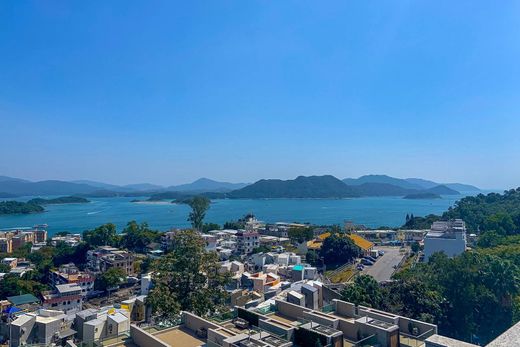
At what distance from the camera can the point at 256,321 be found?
752 centimetres

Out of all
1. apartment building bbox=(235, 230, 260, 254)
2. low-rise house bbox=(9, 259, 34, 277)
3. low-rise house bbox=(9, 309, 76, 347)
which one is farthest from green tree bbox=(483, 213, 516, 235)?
low-rise house bbox=(9, 259, 34, 277)

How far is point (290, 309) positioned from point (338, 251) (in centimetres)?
2131

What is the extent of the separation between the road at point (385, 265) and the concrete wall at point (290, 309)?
16.1 metres

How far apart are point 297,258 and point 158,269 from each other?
1803 centimetres

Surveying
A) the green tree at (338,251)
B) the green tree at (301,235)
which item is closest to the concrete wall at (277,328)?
the green tree at (338,251)

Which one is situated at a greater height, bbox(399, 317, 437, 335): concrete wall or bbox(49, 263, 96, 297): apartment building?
bbox(399, 317, 437, 335): concrete wall

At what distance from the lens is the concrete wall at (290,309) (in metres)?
8.09

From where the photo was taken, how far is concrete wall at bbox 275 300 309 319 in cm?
809

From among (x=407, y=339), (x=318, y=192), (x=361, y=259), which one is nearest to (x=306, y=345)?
(x=407, y=339)

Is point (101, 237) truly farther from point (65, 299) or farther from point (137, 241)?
point (65, 299)

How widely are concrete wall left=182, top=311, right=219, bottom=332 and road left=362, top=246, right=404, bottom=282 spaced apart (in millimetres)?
17678

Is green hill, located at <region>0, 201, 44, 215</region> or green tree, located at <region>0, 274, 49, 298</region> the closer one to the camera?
green tree, located at <region>0, 274, 49, 298</region>

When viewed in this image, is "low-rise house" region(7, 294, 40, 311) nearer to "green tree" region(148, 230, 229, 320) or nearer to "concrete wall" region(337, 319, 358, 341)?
"green tree" region(148, 230, 229, 320)

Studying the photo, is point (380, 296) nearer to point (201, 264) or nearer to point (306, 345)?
point (201, 264)
